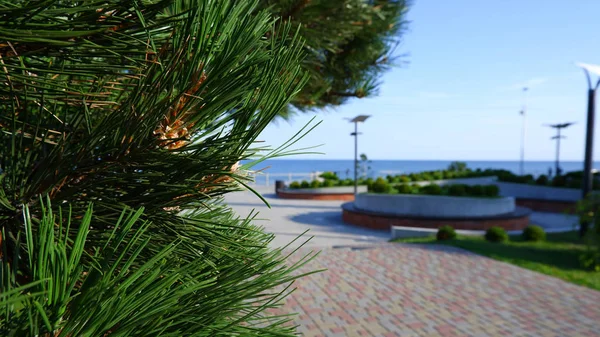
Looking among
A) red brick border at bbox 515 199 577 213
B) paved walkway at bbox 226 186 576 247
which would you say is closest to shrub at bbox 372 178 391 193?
paved walkway at bbox 226 186 576 247

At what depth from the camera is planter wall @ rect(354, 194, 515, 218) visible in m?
15.5

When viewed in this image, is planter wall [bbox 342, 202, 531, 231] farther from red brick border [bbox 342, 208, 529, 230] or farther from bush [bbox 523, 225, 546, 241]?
bush [bbox 523, 225, 546, 241]

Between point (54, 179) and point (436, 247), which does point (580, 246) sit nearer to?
point (436, 247)

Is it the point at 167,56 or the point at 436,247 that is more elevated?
the point at 167,56

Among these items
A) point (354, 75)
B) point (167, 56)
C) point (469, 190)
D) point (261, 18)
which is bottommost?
point (469, 190)

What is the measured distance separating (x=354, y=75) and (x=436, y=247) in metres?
7.76

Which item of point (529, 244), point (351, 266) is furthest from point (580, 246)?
point (351, 266)

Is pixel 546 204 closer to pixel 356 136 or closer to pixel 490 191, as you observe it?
pixel 490 191

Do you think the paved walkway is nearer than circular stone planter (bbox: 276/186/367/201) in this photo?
A: Yes

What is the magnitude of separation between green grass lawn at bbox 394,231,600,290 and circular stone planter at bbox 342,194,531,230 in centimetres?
246

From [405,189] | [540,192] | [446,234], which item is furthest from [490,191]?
[540,192]

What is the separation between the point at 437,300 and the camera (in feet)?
21.8

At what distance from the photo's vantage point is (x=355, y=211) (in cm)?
1650

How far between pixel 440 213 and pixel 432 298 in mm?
9514
